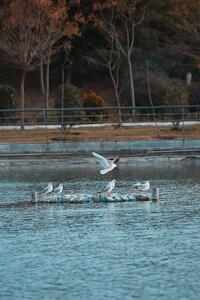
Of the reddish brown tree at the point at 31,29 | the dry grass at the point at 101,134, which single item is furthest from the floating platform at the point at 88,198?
the reddish brown tree at the point at 31,29

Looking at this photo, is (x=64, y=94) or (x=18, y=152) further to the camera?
(x=64, y=94)

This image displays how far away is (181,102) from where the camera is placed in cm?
5728

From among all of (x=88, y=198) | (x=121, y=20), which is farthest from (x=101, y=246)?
(x=121, y=20)

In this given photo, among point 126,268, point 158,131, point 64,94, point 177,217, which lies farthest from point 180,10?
point 126,268

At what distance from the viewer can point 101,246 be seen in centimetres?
2177

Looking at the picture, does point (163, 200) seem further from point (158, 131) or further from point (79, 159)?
point (158, 131)

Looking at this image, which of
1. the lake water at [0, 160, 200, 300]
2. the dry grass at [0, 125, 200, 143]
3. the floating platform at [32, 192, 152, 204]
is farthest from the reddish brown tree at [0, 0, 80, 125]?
the floating platform at [32, 192, 152, 204]

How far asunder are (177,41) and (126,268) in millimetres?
47276

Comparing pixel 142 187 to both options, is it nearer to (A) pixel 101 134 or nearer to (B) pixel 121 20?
(A) pixel 101 134

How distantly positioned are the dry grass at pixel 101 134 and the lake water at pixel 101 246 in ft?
37.8

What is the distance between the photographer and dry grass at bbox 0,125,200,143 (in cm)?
4597

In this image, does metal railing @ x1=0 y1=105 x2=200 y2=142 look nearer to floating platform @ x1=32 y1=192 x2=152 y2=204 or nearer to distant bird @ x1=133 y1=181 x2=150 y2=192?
distant bird @ x1=133 y1=181 x2=150 y2=192

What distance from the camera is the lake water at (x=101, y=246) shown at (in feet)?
58.4

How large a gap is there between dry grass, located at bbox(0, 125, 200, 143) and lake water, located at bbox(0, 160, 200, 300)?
11517 millimetres
